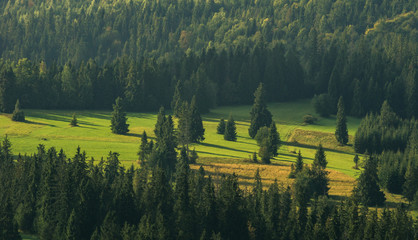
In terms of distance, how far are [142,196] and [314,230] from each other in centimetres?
2614

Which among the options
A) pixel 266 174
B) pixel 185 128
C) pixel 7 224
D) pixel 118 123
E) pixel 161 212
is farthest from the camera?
pixel 118 123

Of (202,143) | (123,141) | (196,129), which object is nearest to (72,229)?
(123,141)

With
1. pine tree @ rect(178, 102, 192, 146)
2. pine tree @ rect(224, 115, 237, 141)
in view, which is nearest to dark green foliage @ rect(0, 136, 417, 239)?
pine tree @ rect(178, 102, 192, 146)

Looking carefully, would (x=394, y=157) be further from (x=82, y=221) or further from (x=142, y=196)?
(x=82, y=221)

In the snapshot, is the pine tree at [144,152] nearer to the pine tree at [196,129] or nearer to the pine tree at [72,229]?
the pine tree at [196,129]

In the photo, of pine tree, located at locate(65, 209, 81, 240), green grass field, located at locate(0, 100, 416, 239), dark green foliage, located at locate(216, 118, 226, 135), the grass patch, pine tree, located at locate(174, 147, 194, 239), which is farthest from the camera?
dark green foliage, located at locate(216, 118, 226, 135)

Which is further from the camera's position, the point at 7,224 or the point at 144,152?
the point at 144,152

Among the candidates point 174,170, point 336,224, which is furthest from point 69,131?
point 336,224

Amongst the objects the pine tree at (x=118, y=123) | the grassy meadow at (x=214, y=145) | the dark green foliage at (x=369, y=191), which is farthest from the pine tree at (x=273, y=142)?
the pine tree at (x=118, y=123)

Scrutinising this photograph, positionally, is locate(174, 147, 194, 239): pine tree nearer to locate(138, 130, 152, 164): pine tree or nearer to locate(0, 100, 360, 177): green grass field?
locate(138, 130, 152, 164): pine tree

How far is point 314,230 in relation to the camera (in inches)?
4198

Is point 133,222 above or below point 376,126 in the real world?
below

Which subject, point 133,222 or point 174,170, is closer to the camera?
point 133,222

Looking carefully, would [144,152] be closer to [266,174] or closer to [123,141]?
[123,141]
